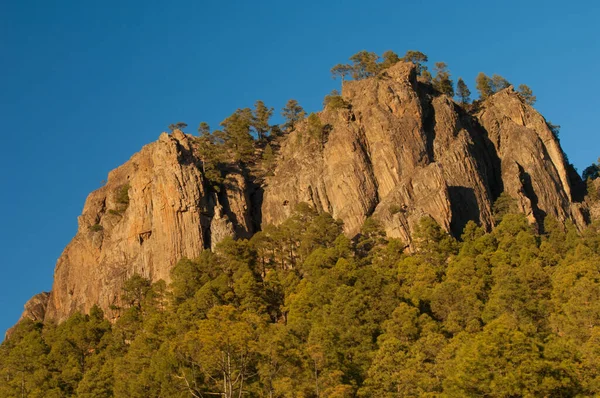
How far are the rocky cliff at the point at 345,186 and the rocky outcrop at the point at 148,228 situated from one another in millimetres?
151

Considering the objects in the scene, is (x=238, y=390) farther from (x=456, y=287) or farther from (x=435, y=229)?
(x=435, y=229)

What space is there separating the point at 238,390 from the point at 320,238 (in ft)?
140

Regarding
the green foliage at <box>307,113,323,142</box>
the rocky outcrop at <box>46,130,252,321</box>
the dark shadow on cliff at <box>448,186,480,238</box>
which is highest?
the green foliage at <box>307,113,323,142</box>

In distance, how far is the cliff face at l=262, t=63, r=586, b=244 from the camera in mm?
110938

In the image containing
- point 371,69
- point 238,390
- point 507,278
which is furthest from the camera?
point 371,69

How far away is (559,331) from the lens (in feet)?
239

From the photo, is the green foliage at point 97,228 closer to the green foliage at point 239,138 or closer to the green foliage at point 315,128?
the green foliage at point 239,138

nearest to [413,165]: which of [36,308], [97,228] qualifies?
[97,228]

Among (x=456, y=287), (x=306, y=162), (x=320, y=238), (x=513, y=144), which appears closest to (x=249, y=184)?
Answer: (x=306, y=162)

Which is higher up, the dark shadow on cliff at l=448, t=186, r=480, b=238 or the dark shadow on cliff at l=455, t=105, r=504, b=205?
the dark shadow on cliff at l=455, t=105, r=504, b=205

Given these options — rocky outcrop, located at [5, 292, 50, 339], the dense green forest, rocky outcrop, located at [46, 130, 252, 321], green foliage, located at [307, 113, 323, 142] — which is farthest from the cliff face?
rocky outcrop, located at [5, 292, 50, 339]

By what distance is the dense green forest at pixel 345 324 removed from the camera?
206 ft

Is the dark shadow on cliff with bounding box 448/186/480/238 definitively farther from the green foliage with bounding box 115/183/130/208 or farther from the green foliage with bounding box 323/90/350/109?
the green foliage with bounding box 115/183/130/208

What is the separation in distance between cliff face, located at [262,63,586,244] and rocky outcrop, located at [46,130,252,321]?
9.51 meters
